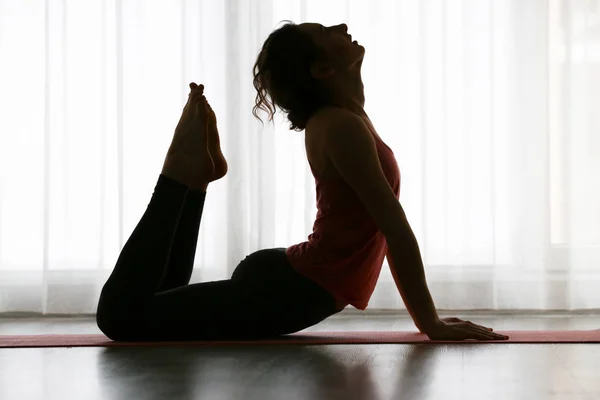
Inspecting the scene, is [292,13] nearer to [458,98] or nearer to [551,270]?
[458,98]

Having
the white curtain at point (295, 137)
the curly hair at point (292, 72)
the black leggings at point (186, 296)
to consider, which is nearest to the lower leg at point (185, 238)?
the black leggings at point (186, 296)

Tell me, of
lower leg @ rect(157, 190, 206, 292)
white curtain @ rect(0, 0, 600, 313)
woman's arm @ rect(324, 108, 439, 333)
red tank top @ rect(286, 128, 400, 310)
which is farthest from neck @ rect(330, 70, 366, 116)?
white curtain @ rect(0, 0, 600, 313)

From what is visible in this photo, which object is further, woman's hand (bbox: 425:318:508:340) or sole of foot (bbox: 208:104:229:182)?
sole of foot (bbox: 208:104:229:182)

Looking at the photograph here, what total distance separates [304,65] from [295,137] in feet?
4.30

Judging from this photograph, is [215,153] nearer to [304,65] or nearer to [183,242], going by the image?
[183,242]

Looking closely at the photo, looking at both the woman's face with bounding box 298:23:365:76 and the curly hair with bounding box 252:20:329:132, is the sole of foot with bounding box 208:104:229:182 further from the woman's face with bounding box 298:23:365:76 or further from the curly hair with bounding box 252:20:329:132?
the woman's face with bounding box 298:23:365:76

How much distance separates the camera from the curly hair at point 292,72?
2.14m

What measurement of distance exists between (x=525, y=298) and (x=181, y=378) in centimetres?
198

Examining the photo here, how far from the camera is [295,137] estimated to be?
3459 mm

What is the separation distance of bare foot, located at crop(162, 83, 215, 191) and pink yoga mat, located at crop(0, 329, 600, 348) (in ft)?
1.44

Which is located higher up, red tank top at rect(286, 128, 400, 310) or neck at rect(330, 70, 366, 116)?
neck at rect(330, 70, 366, 116)

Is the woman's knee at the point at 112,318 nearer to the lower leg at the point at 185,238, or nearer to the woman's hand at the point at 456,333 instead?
the lower leg at the point at 185,238

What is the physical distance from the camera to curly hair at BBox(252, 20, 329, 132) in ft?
7.02

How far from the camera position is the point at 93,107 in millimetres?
3539
